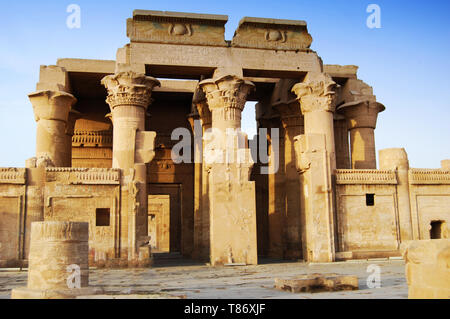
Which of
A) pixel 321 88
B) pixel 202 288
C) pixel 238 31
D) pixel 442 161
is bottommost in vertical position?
pixel 202 288

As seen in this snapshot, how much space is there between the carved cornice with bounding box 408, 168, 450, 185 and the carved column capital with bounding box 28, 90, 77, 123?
11438mm

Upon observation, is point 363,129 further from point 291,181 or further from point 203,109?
point 203,109

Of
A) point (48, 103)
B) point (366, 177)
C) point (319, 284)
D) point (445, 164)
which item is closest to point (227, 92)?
point (366, 177)

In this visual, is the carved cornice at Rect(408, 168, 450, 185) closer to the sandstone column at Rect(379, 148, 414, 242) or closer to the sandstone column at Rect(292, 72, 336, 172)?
the sandstone column at Rect(379, 148, 414, 242)

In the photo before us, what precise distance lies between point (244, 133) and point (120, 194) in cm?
422

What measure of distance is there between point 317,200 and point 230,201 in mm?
2692

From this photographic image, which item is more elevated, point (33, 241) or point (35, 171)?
point (35, 171)

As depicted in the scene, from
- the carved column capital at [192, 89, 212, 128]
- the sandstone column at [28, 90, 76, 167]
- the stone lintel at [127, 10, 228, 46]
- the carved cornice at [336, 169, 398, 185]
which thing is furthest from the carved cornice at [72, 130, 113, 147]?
the carved cornice at [336, 169, 398, 185]

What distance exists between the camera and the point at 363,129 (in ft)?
59.1

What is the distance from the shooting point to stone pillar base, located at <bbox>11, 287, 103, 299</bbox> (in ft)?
23.0

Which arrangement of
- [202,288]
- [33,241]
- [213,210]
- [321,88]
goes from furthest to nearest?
[321,88] < [213,210] < [202,288] < [33,241]

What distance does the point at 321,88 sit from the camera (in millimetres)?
16266

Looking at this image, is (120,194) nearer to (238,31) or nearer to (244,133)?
(244,133)
